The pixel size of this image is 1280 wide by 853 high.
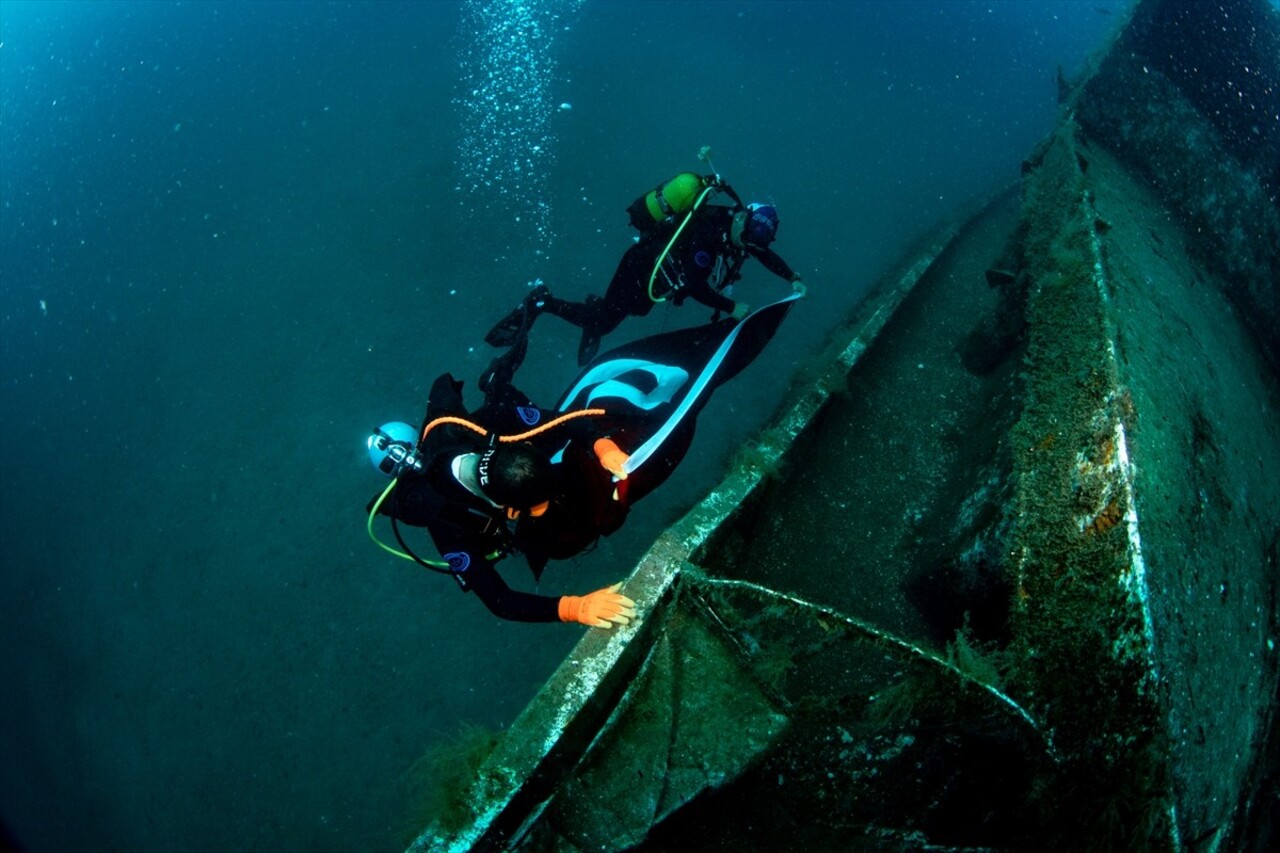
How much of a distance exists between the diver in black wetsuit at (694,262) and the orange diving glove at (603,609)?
102 inches

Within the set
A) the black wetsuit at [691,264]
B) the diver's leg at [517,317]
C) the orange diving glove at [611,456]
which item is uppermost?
the black wetsuit at [691,264]

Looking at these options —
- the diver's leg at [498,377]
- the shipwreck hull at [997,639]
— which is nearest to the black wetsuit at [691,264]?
the diver's leg at [498,377]

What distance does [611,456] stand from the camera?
2.59 metres

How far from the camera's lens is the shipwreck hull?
78.5 inches

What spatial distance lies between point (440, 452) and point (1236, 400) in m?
4.32

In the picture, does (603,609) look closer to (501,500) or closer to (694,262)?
(501,500)

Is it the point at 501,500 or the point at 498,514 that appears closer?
the point at 501,500

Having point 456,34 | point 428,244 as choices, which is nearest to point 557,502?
point 428,244

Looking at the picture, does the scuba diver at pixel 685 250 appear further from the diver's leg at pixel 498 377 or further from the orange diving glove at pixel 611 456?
the orange diving glove at pixel 611 456

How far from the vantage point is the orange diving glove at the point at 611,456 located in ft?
8.39

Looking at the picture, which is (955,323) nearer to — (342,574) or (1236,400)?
(1236,400)

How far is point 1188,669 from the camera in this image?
2074 mm

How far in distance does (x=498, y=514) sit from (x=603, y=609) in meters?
0.68

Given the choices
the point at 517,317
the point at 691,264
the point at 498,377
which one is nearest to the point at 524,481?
the point at 498,377
